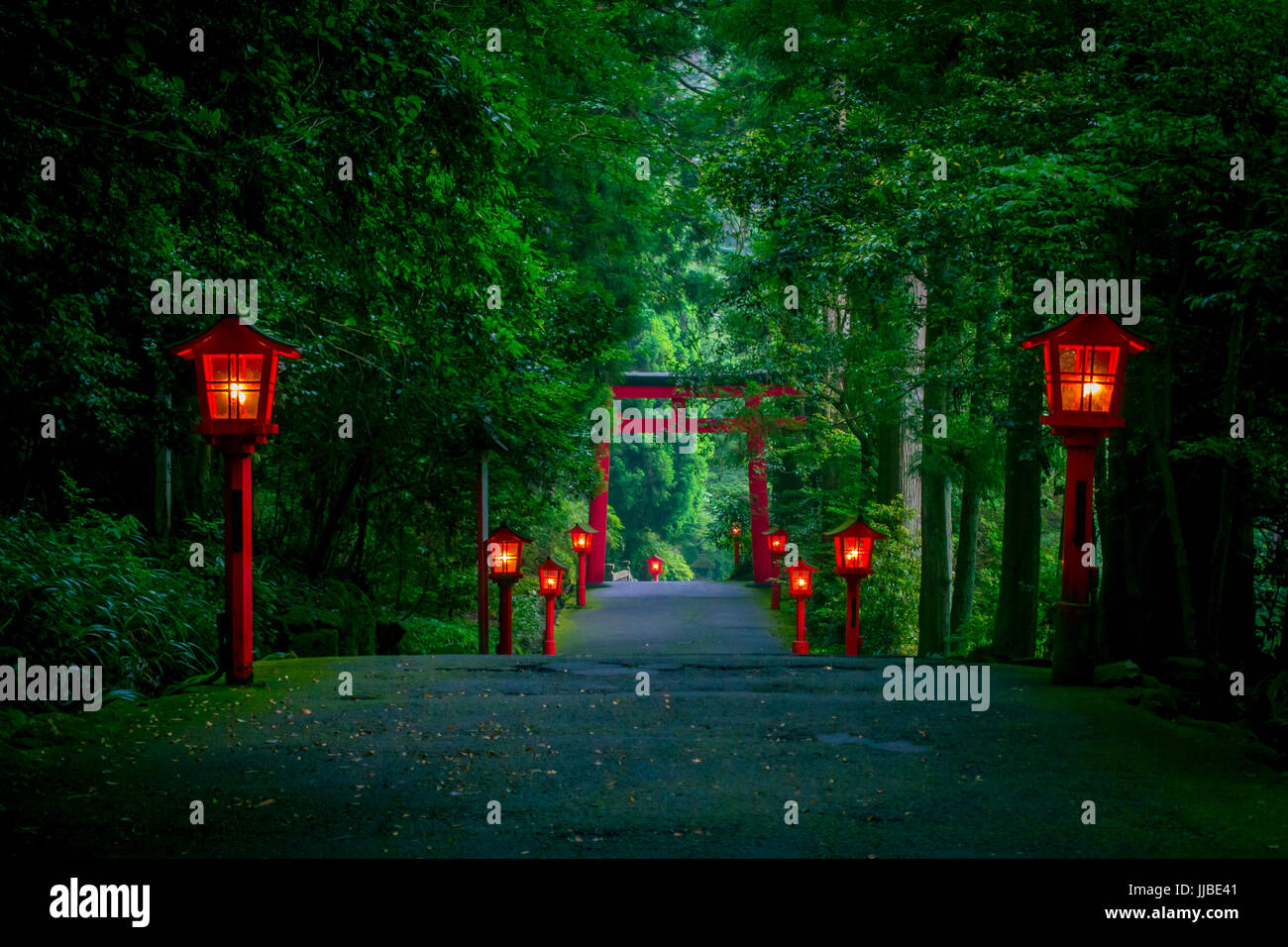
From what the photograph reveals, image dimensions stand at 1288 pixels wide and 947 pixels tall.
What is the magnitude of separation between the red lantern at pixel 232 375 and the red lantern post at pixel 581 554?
2275cm

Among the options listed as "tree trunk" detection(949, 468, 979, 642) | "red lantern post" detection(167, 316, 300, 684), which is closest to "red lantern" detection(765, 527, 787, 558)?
"tree trunk" detection(949, 468, 979, 642)

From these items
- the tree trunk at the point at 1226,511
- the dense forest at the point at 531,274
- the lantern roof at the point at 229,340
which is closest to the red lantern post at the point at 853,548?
the dense forest at the point at 531,274

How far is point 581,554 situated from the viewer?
3153cm

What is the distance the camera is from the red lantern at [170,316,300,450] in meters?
7.82

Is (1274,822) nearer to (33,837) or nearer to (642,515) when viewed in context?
(33,837)

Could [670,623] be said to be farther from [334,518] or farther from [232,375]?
[232,375]

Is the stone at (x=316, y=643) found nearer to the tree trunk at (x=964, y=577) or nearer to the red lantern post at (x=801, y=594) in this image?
the tree trunk at (x=964, y=577)

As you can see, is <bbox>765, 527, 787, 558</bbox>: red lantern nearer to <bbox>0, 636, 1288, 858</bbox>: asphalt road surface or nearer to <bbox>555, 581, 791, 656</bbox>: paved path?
<bbox>555, 581, 791, 656</bbox>: paved path

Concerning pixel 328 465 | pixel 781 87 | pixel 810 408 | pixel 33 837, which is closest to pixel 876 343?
pixel 781 87

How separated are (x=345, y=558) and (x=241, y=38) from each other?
12350 mm

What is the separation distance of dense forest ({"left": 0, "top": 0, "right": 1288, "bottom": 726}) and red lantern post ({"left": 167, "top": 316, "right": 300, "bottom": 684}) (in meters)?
0.75

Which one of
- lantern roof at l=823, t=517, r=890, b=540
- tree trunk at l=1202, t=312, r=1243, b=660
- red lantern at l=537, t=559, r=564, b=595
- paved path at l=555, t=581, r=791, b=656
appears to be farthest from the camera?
paved path at l=555, t=581, r=791, b=656

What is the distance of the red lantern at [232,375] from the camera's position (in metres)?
7.82

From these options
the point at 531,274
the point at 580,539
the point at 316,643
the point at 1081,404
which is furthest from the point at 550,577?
the point at 1081,404
